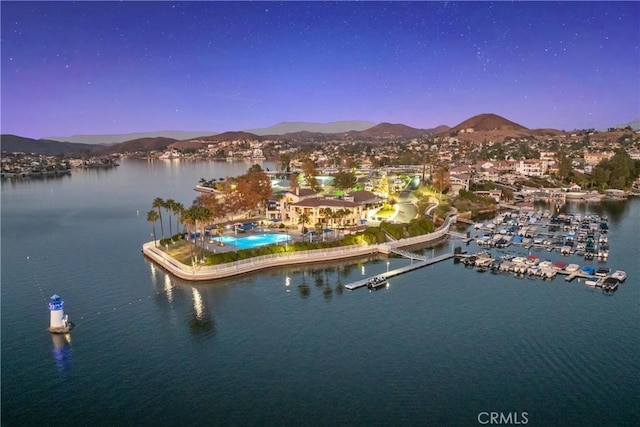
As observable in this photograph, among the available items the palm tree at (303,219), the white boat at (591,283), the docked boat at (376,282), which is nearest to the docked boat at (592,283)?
the white boat at (591,283)

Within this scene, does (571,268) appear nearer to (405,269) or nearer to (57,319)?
(405,269)

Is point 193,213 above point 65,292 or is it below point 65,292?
above

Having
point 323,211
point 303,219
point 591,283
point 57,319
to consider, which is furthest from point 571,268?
point 57,319

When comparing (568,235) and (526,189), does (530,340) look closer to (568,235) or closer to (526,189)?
(568,235)

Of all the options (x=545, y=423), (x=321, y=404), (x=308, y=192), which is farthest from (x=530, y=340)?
(x=308, y=192)

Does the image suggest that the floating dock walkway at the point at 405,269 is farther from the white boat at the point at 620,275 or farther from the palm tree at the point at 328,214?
the white boat at the point at 620,275

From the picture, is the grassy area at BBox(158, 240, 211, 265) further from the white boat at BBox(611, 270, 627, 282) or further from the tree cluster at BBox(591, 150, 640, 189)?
the tree cluster at BBox(591, 150, 640, 189)
